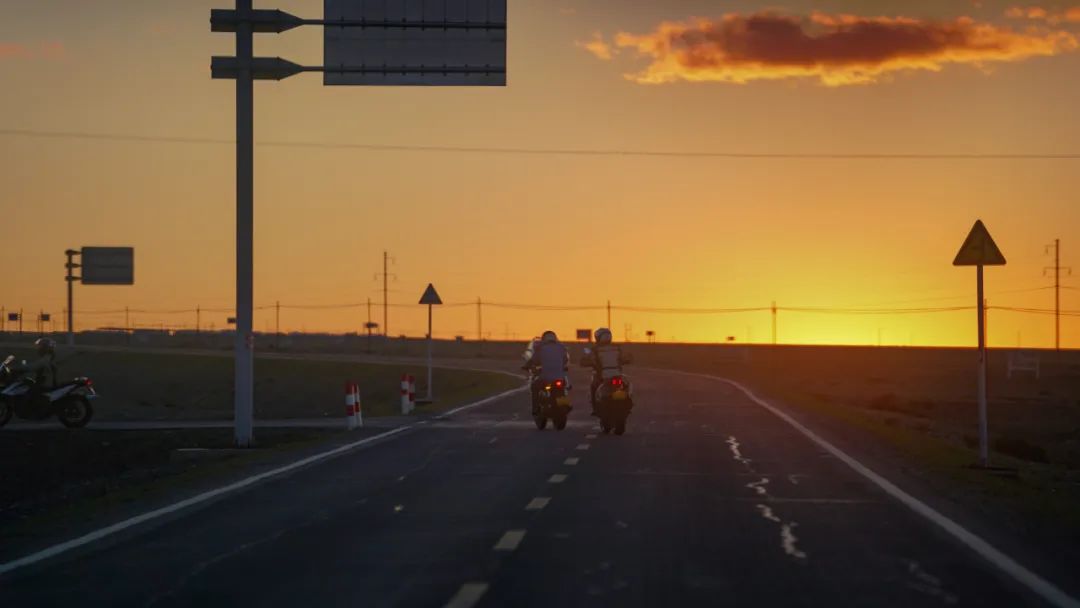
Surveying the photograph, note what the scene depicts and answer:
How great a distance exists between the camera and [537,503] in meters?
15.1

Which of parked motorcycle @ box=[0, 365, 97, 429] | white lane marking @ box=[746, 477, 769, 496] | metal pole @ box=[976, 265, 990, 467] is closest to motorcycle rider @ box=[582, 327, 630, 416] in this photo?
metal pole @ box=[976, 265, 990, 467]

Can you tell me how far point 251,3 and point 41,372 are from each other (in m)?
12.9

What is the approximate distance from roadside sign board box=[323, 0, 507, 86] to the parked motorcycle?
1159cm

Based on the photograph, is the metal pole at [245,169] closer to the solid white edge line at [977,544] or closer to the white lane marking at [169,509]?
the white lane marking at [169,509]

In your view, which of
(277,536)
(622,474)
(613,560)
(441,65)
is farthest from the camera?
(441,65)

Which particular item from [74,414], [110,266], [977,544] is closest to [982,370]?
[977,544]

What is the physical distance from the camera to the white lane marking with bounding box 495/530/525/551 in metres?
11.8

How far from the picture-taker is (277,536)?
501 inches

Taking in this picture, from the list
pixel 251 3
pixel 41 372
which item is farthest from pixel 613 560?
pixel 41 372

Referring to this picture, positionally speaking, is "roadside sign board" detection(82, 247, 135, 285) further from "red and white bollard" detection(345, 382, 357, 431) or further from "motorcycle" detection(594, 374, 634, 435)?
"motorcycle" detection(594, 374, 634, 435)

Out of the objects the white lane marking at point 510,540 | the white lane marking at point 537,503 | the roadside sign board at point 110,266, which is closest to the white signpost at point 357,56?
the white lane marking at point 537,503

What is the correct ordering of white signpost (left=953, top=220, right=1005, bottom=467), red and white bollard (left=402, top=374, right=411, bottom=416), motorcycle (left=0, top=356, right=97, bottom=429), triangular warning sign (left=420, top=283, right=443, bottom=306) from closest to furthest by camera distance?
1. white signpost (left=953, top=220, right=1005, bottom=467)
2. motorcycle (left=0, top=356, right=97, bottom=429)
3. red and white bollard (left=402, top=374, right=411, bottom=416)
4. triangular warning sign (left=420, top=283, right=443, bottom=306)

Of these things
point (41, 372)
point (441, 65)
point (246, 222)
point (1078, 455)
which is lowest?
point (1078, 455)

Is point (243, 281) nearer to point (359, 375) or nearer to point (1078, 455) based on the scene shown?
point (1078, 455)
